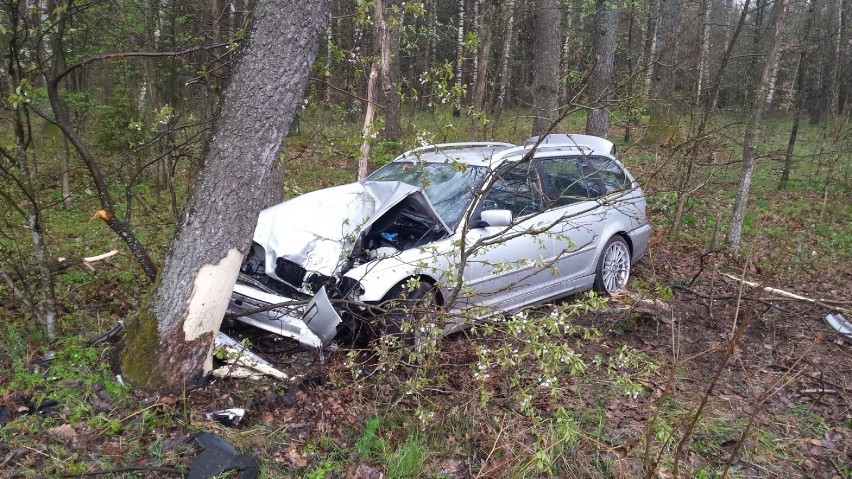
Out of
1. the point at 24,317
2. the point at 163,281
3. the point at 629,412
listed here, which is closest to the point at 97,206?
the point at 24,317

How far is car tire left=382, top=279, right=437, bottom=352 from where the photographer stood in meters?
4.01

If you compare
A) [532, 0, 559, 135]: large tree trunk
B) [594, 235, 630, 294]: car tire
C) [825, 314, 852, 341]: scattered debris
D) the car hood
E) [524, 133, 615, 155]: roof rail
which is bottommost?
[825, 314, 852, 341]: scattered debris

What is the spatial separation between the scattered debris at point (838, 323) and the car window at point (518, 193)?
313 cm

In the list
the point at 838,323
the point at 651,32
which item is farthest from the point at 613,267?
the point at 651,32

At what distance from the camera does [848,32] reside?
1433 cm

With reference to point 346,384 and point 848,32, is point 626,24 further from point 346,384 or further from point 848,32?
point 346,384

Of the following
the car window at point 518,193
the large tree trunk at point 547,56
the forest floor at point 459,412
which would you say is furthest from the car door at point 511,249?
the large tree trunk at point 547,56

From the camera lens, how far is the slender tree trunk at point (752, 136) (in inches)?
283

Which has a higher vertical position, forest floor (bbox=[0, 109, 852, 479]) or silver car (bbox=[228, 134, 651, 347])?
silver car (bbox=[228, 134, 651, 347])

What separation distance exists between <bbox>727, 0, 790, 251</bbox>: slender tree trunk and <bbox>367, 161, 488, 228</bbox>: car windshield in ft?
13.6

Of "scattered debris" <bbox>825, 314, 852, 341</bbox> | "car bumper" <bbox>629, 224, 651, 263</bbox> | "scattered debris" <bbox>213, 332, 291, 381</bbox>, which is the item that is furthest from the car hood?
"scattered debris" <bbox>825, 314, 852, 341</bbox>

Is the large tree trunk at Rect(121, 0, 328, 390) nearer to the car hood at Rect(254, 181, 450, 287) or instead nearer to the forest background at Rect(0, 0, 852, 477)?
the forest background at Rect(0, 0, 852, 477)

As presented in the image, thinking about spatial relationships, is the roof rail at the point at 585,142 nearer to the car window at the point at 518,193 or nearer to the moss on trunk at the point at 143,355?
the car window at the point at 518,193

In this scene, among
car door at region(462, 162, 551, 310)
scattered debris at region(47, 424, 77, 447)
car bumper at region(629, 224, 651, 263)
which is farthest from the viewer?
car bumper at region(629, 224, 651, 263)
